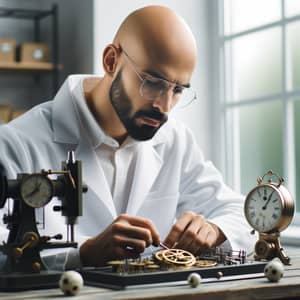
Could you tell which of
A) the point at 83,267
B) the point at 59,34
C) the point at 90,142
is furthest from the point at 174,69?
the point at 59,34

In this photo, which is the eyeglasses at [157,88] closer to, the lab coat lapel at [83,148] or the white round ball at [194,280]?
Answer: the lab coat lapel at [83,148]

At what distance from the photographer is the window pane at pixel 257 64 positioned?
150 inches

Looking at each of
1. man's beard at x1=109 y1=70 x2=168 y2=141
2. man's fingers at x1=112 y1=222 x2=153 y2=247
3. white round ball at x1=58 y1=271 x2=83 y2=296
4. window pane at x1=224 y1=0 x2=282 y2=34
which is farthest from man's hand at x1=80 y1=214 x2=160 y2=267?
window pane at x1=224 y1=0 x2=282 y2=34

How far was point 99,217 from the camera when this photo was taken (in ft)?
7.46

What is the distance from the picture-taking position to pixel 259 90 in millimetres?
3943

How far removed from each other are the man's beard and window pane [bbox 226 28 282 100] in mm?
1685

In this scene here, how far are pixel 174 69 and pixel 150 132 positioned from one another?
0.68 feet

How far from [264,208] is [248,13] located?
2.14m

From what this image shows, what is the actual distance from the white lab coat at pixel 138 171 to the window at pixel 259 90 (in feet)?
3.68

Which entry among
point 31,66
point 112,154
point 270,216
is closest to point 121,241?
point 270,216

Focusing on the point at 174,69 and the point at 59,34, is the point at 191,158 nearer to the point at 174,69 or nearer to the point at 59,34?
the point at 174,69

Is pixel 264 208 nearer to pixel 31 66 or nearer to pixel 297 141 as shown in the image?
pixel 297 141

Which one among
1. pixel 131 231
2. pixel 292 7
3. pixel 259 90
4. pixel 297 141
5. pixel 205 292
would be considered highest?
pixel 292 7

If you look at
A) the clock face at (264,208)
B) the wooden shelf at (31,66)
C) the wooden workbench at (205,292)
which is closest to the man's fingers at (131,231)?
the wooden workbench at (205,292)
